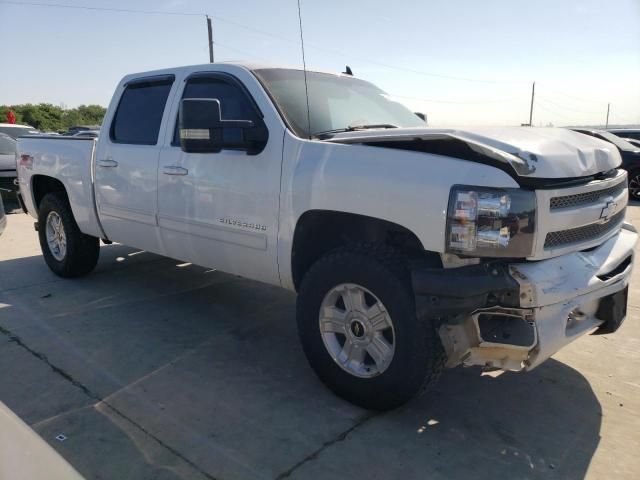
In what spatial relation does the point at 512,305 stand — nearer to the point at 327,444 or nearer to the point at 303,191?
the point at 327,444

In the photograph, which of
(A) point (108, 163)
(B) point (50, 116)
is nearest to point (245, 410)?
(A) point (108, 163)

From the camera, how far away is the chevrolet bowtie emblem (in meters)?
2.86

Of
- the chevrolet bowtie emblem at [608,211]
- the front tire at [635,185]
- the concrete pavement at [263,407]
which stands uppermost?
the chevrolet bowtie emblem at [608,211]

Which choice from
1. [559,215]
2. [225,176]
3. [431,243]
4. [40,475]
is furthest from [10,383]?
[559,215]

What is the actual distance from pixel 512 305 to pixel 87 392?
2.47 meters

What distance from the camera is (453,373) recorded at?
11.8 feet

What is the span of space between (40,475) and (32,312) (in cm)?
380

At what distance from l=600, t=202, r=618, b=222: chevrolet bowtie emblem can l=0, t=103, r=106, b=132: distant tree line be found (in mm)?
45467

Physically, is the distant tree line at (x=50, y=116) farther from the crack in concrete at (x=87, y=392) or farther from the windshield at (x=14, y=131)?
the crack in concrete at (x=87, y=392)

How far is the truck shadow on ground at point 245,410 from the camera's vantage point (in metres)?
2.61

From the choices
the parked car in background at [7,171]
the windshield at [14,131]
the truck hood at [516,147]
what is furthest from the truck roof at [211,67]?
the windshield at [14,131]

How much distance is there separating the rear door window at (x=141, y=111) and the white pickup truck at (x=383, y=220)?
0.15ft

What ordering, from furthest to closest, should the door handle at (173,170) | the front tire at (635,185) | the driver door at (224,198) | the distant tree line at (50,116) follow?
the distant tree line at (50,116)
the front tire at (635,185)
the door handle at (173,170)
the driver door at (224,198)

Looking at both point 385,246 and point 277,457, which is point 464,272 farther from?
point 277,457
